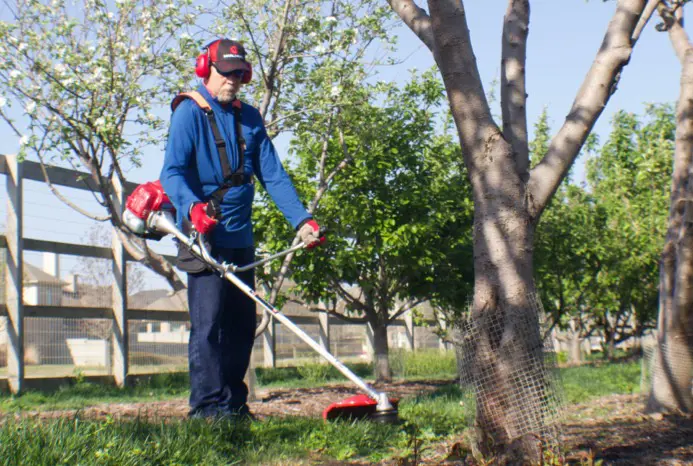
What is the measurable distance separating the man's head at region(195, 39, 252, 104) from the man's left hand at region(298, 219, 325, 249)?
0.87 meters

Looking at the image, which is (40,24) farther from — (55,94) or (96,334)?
(96,334)

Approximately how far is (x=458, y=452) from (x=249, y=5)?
17.1 ft

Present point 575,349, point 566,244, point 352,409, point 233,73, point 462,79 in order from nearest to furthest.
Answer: point 462,79, point 233,73, point 352,409, point 566,244, point 575,349

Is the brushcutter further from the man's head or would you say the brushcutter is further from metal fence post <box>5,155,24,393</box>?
metal fence post <box>5,155,24,393</box>

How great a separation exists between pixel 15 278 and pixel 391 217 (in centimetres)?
450

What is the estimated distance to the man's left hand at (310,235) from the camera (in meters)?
4.56

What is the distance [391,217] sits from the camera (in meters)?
10.5

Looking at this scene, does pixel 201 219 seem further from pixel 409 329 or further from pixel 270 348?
pixel 409 329

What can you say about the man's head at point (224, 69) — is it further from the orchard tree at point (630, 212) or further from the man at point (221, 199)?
the orchard tree at point (630, 212)

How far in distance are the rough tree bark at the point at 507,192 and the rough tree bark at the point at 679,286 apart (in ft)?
9.27

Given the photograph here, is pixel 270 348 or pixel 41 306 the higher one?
pixel 41 306

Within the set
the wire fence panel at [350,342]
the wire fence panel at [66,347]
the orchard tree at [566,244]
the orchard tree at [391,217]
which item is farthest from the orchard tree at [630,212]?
the wire fence panel at [66,347]

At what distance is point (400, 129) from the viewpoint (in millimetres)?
10609

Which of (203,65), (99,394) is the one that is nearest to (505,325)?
(203,65)
